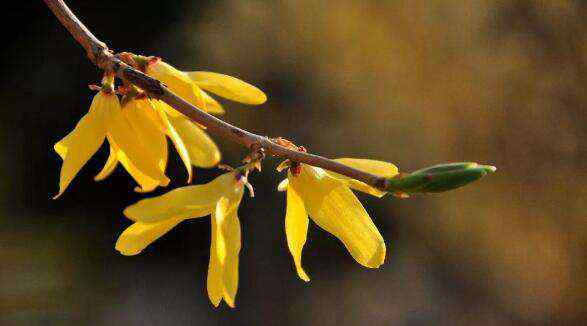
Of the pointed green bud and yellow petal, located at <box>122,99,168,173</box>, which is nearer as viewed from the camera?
the pointed green bud

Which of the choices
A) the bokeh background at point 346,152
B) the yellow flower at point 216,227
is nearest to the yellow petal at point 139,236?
the yellow flower at point 216,227

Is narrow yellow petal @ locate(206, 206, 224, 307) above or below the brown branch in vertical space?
below

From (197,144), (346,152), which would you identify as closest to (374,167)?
(197,144)

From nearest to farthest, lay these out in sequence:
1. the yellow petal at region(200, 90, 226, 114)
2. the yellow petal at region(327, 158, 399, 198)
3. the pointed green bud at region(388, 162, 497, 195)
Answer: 1. the pointed green bud at region(388, 162, 497, 195)
2. the yellow petal at region(327, 158, 399, 198)
3. the yellow petal at region(200, 90, 226, 114)

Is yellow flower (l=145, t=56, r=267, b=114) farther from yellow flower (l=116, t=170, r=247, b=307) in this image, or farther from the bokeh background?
the bokeh background

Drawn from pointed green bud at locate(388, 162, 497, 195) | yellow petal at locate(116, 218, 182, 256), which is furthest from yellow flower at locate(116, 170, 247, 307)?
pointed green bud at locate(388, 162, 497, 195)

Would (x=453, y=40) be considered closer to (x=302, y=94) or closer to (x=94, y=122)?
(x=302, y=94)

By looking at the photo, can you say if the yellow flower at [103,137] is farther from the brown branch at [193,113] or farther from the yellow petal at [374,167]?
the yellow petal at [374,167]

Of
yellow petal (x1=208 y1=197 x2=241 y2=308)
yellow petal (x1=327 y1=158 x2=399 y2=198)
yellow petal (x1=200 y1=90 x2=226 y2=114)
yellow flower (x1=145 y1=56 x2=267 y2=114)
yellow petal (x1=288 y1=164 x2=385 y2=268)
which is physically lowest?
yellow petal (x1=208 y1=197 x2=241 y2=308)
